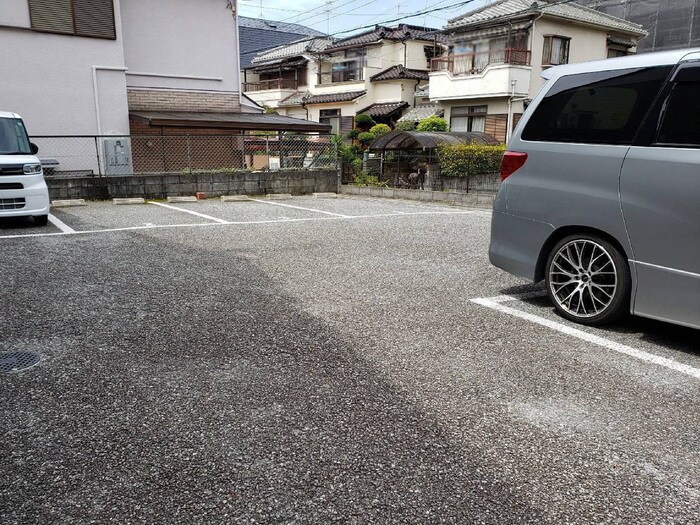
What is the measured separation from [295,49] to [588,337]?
40.0m

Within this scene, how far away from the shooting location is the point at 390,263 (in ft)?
20.7

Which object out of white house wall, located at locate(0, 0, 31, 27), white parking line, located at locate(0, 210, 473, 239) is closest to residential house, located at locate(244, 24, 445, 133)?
white house wall, located at locate(0, 0, 31, 27)

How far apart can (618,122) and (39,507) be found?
402 cm

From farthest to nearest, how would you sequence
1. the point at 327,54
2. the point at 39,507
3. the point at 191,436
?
the point at 327,54, the point at 191,436, the point at 39,507

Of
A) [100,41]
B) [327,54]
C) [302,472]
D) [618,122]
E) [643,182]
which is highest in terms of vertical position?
[327,54]

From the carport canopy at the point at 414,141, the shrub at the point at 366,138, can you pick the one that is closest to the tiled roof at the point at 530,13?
the shrub at the point at 366,138

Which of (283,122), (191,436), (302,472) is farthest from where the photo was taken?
(283,122)

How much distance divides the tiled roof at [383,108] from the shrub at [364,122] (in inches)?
22.8

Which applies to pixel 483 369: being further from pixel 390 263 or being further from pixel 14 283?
pixel 14 283

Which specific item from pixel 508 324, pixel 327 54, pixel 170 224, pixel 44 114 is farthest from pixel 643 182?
pixel 327 54

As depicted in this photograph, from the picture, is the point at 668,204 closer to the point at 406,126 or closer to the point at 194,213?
the point at 194,213

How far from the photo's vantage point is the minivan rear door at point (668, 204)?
3.41 metres

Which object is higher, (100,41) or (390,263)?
(100,41)

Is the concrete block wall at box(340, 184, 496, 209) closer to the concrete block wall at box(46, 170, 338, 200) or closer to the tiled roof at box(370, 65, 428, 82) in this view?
the concrete block wall at box(46, 170, 338, 200)
